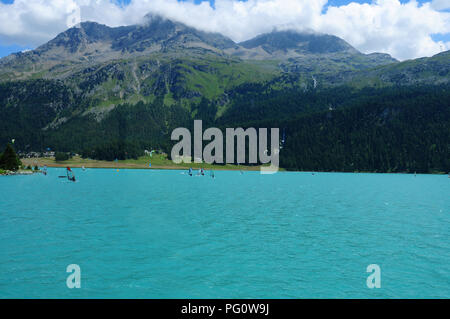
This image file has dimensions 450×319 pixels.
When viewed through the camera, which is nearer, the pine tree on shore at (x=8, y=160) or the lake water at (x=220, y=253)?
the lake water at (x=220, y=253)

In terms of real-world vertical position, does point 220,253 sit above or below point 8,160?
below

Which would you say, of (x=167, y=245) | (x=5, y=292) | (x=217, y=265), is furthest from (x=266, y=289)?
(x=5, y=292)

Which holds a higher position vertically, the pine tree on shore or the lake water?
the pine tree on shore

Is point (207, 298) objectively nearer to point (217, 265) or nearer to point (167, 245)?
point (217, 265)

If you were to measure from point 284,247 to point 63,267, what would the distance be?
18.8m

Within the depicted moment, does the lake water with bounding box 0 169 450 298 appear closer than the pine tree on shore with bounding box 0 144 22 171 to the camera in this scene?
Yes

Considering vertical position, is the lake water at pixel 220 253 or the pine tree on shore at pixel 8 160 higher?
the pine tree on shore at pixel 8 160

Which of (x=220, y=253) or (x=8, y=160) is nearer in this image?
(x=220, y=253)
